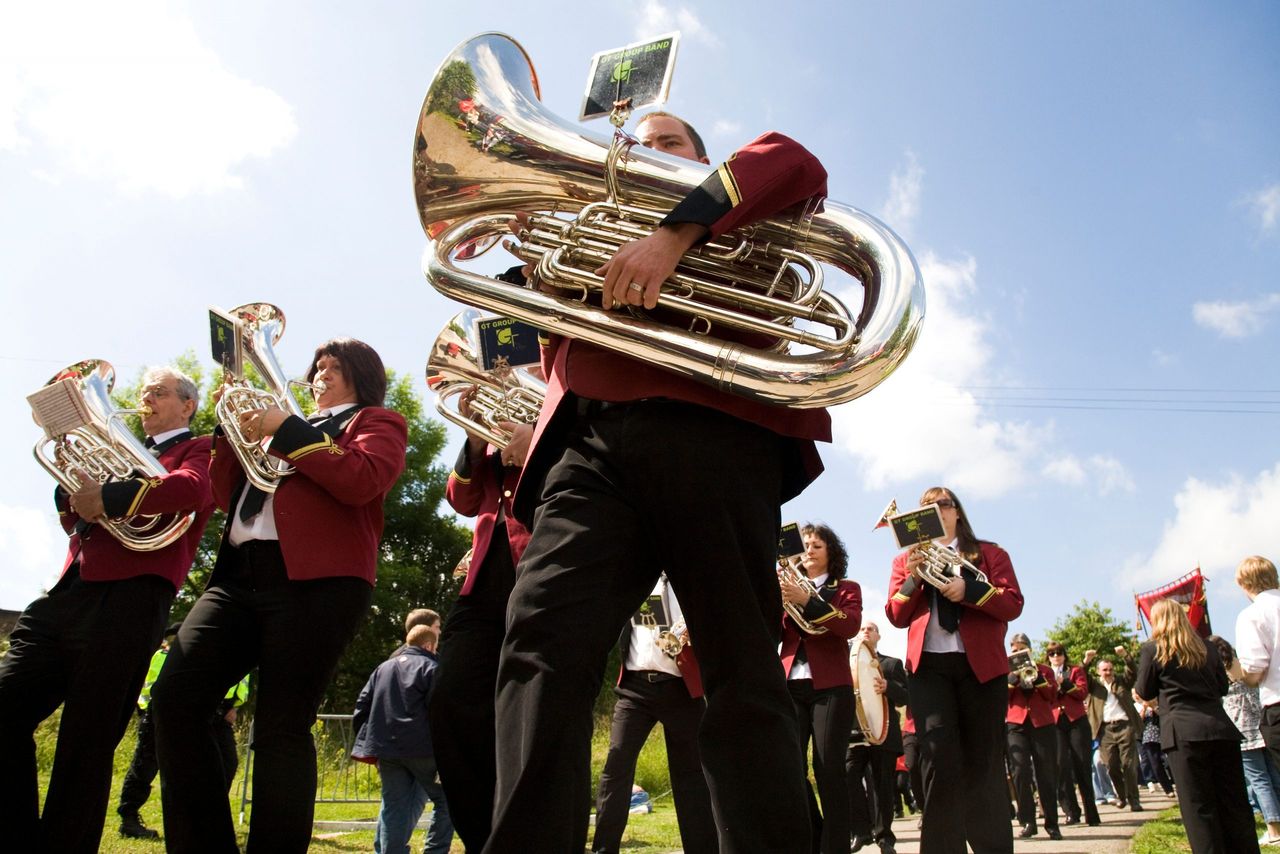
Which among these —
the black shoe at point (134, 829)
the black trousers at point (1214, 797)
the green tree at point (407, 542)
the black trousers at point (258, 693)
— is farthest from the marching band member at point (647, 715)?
the green tree at point (407, 542)

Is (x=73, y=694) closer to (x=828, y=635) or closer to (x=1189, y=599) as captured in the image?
(x=828, y=635)

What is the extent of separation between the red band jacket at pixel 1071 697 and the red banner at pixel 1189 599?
6615 mm

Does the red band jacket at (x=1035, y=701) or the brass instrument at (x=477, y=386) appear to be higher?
the brass instrument at (x=477, y=386)

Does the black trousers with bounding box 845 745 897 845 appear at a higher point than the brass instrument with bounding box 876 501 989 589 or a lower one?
lower

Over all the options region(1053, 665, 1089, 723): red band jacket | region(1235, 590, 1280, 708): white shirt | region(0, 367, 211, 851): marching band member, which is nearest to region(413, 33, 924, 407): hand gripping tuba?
region(0, 367, 211, 851): marching band member

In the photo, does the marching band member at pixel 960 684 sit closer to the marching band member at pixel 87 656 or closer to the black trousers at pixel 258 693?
the black trousers at pixel 258 693

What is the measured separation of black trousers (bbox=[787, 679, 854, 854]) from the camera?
6.44 metres

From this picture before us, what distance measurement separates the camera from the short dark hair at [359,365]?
4.58 meters

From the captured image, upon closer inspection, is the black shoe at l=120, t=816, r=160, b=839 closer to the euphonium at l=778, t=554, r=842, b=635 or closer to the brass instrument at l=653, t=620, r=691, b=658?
the brass instrument at l=653, t=620, r=691, b=658

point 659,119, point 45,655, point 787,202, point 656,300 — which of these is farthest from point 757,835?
point 45,655

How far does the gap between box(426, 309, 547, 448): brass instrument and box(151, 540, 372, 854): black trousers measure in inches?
37.8

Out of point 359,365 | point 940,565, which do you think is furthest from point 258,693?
point 940,565

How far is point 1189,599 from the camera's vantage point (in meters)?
7.19

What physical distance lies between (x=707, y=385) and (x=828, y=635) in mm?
5220
